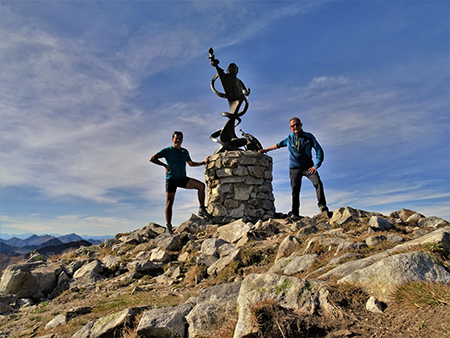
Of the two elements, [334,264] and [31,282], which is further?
[31,282]

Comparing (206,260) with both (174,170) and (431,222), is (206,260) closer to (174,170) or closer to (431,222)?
(174,170)

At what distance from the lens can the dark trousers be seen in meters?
8.86

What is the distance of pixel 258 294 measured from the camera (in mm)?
3383

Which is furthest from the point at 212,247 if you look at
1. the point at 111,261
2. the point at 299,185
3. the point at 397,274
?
the point at 397,274

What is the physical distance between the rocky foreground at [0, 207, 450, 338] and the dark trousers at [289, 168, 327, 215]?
57cm

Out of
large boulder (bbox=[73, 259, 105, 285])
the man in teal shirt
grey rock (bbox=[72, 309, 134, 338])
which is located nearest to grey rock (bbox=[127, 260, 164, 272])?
large boulder (bbox=[73, 259, 105, 285])

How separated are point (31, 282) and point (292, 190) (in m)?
7.47

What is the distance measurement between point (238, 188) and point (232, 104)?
3409 millimetres

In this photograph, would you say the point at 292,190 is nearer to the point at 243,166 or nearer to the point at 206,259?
the point at 243,166

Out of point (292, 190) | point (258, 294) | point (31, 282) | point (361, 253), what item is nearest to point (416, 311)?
point (258, 294)


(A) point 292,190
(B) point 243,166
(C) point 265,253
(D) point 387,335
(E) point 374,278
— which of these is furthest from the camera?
(B) point 243,166

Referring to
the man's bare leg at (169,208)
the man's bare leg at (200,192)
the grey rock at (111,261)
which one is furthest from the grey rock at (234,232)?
the grey rock at (111,261)

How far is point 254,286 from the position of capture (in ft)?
11.5

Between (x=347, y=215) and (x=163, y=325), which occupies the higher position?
(x=347, y=215)
